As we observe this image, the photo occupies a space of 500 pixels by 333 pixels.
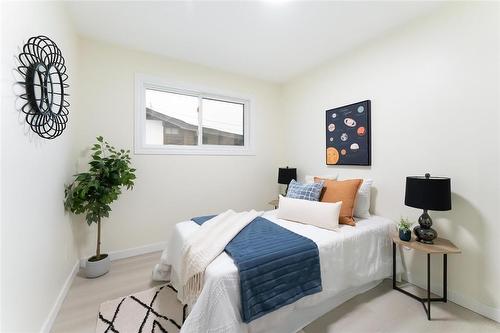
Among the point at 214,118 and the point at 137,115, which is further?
the point at 214,118

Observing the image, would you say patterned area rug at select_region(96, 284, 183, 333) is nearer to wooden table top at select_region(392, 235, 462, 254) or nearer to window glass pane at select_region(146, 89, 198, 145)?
window glass pane at select_region(146, 89, 198, 145)

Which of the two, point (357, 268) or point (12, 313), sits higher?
point (12, 313)

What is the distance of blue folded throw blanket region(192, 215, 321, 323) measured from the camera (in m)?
1.23

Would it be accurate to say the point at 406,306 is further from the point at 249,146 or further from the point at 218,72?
the point at 218,72

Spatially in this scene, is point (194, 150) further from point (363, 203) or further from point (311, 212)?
point (363, 203)

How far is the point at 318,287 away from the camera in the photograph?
1.47m

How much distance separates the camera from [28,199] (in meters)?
1.24

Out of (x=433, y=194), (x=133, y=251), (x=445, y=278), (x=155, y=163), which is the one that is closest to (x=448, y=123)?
(x=433, y=194)

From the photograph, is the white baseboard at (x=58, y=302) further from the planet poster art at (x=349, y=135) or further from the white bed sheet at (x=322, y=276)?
the planet poster art at (x=349, y=135)

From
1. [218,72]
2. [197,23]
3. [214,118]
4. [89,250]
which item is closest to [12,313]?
[89,250]

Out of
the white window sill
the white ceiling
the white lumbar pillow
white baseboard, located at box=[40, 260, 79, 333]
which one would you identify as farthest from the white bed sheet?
the white ceiling

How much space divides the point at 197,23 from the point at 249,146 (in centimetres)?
186

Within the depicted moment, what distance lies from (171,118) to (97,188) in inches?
53.1

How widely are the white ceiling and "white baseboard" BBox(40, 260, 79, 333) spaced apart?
2.52m
